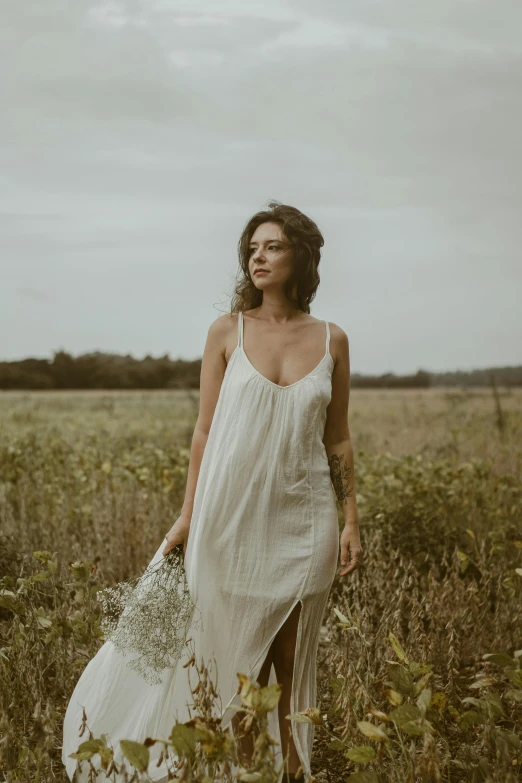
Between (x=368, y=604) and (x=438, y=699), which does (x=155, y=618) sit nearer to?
(x=438, y=699)

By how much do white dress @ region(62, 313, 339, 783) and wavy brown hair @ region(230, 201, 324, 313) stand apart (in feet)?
1.06

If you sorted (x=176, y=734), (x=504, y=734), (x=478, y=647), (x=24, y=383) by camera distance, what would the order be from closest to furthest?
(x=176, y=734)
(x=504, y=734)
(x=478, y=647)
(x=24, y=383)

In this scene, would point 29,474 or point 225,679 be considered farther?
point 29,474

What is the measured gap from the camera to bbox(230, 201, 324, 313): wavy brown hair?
105 inches

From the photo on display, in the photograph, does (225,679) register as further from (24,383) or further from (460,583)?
(24,383)

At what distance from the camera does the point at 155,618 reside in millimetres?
2375

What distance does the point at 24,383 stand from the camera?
59.0ft

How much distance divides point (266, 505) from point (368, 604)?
1444 mm

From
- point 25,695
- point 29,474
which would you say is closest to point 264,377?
point 25,695

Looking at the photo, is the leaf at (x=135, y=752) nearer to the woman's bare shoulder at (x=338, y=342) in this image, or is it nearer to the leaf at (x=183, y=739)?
the leaf at (x=183, y=739)

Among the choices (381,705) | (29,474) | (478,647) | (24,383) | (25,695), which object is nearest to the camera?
(25,695)

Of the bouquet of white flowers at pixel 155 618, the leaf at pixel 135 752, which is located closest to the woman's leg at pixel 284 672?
the bouquet of white flowers at pixel 155 618

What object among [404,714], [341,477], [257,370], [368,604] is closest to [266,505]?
[341,477]

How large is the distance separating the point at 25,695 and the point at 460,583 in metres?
2.16
